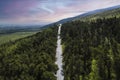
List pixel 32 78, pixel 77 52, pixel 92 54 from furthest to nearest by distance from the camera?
1. pixel 77 52
2. pixel 92 54
3. pixel 32 78

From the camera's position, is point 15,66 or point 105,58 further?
point 15,66

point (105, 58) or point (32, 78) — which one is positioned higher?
point (105, 58)

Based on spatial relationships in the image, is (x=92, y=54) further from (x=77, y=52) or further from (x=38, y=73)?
(x=38, y=73)

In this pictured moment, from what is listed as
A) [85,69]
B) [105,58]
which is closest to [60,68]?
[85,69]

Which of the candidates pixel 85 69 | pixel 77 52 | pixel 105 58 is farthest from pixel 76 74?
pixel 77 52

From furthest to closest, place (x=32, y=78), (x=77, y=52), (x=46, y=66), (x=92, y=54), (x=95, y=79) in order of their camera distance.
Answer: (x=77, y=52), (x=92, y=54), (x=46, y=66), (x=32, y=78), (x=95, y=79)

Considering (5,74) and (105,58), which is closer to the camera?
(105,58)

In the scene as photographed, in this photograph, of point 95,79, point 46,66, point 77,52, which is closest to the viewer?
point 95,79

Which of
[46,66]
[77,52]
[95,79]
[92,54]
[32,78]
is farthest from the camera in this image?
[77,52]

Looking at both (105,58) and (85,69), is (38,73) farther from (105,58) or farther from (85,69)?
(105,58)

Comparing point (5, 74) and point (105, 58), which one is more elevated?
point (105, 58)
